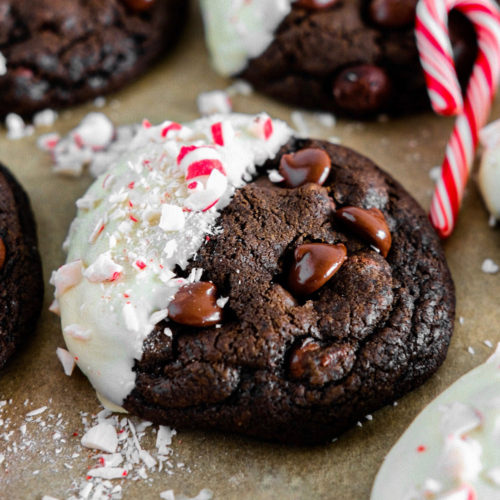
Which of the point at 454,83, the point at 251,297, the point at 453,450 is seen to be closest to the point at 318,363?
the point at 251,297

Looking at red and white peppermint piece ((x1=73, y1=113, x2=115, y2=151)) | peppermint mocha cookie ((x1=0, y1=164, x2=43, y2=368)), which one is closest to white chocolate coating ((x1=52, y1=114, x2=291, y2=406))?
peppermint mocha cookie ((x1=0, y1=164, x2=43, y2=368))

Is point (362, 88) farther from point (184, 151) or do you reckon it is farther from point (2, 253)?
point (2, 253)

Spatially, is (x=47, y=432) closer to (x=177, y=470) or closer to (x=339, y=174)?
(x=177, y=470)

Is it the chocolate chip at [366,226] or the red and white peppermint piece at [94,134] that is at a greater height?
the chocolate chip at [366,226]

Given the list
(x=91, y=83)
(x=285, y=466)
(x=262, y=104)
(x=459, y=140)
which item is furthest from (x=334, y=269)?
(x=91, y=83)

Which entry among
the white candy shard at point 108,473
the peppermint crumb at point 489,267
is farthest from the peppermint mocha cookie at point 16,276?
the peppermint crumb at point 489,267

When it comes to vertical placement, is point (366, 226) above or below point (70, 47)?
below

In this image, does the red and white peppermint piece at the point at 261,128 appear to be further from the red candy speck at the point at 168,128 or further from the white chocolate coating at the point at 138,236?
the red candy speck at the point at 168,128
